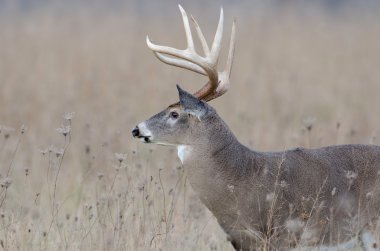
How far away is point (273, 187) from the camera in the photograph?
5.98m

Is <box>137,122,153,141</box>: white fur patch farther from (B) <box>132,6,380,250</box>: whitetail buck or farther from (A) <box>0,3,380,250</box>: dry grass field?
(A) <box>0,3,380,250</box>: dry grass field

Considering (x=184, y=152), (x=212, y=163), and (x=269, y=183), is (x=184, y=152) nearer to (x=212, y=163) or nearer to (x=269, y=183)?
(x=212, y=163)

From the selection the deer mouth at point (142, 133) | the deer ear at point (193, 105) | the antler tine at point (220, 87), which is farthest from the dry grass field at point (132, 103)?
the antler tine at point (220, 87)

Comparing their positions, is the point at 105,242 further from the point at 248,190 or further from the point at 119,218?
the point at 248,190

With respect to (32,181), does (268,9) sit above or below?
above

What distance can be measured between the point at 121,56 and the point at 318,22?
489cm

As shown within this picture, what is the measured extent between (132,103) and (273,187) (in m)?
6.52

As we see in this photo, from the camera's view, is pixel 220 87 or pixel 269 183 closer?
pixel 269 183

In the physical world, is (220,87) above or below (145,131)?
above

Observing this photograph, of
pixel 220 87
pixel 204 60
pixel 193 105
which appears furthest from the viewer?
pixel 220 87

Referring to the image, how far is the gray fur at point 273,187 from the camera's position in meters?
5.89

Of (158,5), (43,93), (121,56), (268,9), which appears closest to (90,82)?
(43,93)

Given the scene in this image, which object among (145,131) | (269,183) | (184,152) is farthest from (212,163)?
(145,131)

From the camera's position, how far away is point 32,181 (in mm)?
9453
